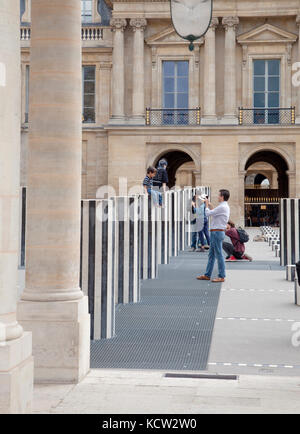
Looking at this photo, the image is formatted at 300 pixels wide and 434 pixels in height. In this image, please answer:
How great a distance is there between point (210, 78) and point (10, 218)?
3385 centimetres

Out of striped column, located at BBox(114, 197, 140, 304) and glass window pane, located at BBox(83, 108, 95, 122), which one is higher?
glass window pane, located at BBox(83, 108, 95, 122)

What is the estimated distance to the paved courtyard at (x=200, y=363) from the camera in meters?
5.39

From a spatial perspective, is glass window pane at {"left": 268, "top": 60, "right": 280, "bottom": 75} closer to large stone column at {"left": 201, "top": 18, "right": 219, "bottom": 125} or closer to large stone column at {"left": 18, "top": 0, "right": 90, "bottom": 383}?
large stone column at {"left": 201, "top": 18, "right": 219, "bottom": 125}

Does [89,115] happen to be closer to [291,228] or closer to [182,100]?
[182,100]

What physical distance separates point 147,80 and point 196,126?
12.6 feet

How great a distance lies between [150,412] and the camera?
5.12 metres

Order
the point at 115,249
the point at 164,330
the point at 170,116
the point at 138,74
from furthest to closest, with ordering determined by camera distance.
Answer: the point at 170,116 → the point at 138,74 → the point at 115,249 → the point at 164,330

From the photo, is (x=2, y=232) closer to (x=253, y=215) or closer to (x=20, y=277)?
(x=20, y=277)

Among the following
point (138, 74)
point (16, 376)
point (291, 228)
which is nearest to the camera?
point (16, 376)

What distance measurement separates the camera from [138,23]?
125 ft

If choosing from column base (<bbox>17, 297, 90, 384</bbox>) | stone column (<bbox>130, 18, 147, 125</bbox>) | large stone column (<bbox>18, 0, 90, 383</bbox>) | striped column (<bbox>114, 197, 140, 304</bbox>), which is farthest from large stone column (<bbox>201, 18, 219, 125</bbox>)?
column base (<bbox>17, 297, 90, 384</bbox>)

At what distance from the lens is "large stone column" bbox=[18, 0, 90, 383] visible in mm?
6387

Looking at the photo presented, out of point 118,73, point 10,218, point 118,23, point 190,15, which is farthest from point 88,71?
point 10,218

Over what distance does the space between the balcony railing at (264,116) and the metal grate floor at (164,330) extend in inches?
1011
